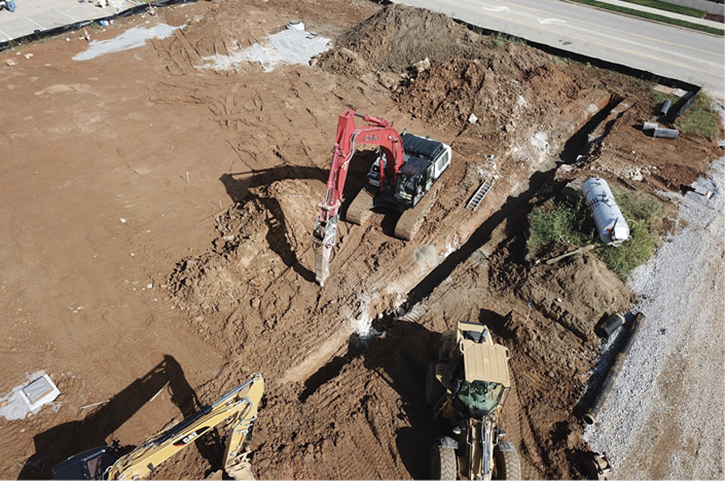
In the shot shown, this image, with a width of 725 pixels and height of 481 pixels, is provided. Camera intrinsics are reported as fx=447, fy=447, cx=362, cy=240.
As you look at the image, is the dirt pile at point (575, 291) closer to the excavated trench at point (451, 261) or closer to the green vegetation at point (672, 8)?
the excavated trench at point (451, 261)

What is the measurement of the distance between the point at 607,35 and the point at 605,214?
1920cm

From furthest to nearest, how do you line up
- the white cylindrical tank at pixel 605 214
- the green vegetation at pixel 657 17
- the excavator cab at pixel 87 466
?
the green vegetation at pixel 657 17, the white cylindrical tank at pixel 605 214, the excavator cab at pixel 87 466

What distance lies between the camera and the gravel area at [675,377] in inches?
400

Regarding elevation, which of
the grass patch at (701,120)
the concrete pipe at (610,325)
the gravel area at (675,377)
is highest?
the grass patch at (701,120)

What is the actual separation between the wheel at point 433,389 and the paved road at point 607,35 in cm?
2276

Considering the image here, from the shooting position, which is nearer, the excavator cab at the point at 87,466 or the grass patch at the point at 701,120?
the excavator cab at the point at 87,466

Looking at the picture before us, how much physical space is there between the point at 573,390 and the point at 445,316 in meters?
3.76

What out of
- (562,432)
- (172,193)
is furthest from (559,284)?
(172,193)

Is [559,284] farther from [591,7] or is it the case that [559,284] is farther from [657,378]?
[591,7]

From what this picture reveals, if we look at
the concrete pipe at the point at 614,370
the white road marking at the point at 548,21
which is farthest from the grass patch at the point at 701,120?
the concrete pipe at the point at 614,370

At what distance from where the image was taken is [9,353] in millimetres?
11570

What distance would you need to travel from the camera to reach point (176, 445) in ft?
26.8

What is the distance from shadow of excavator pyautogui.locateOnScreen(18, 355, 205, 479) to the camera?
32.4 feet

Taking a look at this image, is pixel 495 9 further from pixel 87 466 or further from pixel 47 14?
pixel 87 466
